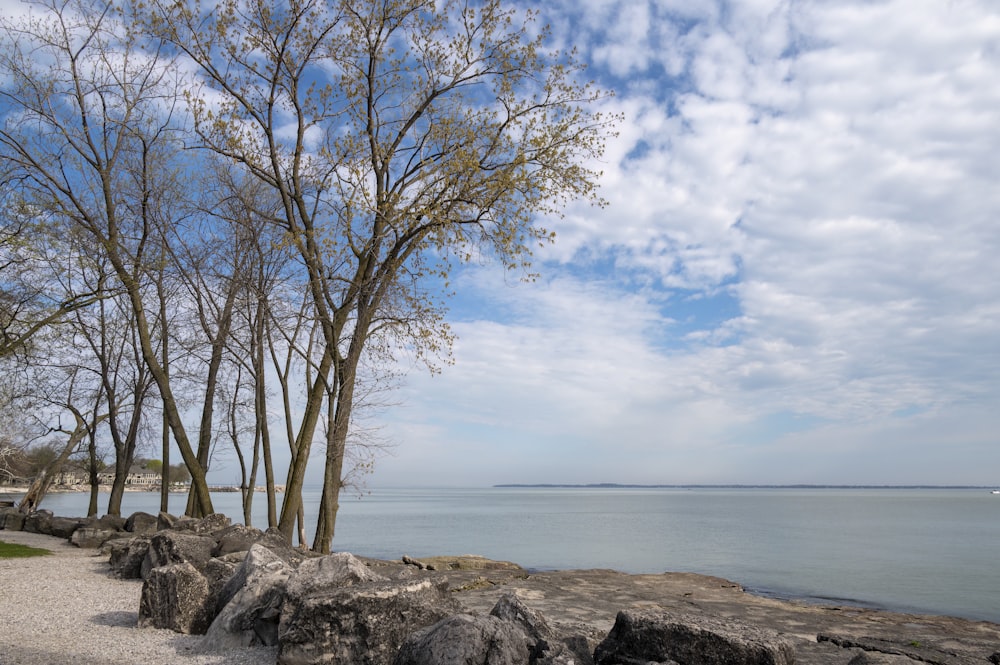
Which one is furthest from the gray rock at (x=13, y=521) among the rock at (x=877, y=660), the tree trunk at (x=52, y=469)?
the rock at (x=877, y=660)

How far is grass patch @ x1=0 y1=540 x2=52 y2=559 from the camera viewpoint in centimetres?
1438

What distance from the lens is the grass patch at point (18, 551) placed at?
47.2 feet

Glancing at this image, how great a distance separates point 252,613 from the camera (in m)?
7.56

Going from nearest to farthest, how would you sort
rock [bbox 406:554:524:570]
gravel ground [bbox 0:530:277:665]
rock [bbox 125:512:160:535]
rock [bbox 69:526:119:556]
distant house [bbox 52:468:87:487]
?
gravel ground [bbox 0:530:277:665] → rock [bbox 406:554:524:570] → rock [bbox 69:526:119:556] → rock [bbox 125:512:160:535] → distant house [bbox 52:468:87:487]

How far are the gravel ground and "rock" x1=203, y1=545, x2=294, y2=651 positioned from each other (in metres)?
0.18

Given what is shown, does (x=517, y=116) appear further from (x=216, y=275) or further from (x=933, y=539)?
(x=933, y=539)

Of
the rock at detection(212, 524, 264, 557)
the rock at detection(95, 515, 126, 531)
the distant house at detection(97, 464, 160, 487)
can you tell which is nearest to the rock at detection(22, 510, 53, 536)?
the rock at detection(95, 515, 126, 531)

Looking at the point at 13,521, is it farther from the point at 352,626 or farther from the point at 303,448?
the point at 352,626

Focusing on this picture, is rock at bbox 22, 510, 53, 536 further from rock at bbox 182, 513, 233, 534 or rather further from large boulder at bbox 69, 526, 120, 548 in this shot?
rock at bbox 182, 513, 233, 534

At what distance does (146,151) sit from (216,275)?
3548 millimetres

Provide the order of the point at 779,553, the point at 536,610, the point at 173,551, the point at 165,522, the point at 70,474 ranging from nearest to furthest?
the point at 536,610 < the point at 173,551 < the point at 165,522 < the point at 779,553 < the point at 70,474

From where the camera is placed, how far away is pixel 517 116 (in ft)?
49.7

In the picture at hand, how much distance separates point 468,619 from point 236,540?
7809 mm

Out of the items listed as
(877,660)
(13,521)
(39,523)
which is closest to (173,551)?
(877,660)
